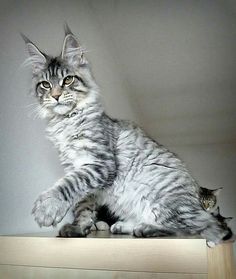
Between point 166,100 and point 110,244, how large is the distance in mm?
978

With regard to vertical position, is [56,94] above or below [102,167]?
above

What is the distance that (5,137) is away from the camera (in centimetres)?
102

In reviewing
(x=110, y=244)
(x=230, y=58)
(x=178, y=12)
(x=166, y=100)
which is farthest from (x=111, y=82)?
(x=110, y=244)

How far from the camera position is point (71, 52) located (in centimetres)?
111

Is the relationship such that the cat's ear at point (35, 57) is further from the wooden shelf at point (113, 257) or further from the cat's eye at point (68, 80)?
the wooden shelf at point (113, 257)

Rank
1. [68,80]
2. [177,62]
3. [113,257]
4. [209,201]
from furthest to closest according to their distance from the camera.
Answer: [177,62], [209,201], [68,80], [113,257]

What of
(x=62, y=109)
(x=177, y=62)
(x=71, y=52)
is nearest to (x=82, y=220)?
(x=62, y=109)

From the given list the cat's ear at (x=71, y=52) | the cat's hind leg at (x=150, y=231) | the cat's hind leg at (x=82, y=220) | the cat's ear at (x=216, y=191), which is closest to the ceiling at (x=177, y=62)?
the cat's ear at (x=216, y=191)

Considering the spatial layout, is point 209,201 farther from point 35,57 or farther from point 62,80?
point 35,57

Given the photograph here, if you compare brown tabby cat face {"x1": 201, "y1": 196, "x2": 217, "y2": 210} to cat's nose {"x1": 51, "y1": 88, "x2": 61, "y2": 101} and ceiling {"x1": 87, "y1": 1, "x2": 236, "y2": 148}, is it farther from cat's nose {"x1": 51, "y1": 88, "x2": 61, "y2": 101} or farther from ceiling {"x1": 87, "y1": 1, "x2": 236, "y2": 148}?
cat's nose {"x1": 51, "y1": 88, "x2": 61, "y2": 101}

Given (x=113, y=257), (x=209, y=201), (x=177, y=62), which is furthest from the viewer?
(x=177, y=62)

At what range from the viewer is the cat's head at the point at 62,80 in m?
1.03

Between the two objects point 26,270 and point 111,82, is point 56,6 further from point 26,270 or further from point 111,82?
point 26,270

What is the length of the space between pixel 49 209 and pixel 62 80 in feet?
1.44
